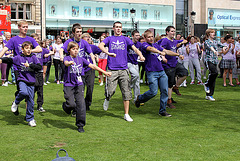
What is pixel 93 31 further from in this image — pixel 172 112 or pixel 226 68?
pixel 172 112

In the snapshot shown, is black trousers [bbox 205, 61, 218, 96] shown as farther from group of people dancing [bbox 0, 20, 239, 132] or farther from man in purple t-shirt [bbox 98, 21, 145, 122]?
man in purple t-shirt [bbox 98, 21, 145, 122]

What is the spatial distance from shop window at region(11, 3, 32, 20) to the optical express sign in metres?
32.6

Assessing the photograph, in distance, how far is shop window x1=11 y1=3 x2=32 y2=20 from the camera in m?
45.9

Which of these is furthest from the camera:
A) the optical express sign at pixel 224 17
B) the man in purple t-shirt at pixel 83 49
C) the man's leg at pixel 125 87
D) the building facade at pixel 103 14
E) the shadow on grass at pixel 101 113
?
the optical express sign at pixel 224 17

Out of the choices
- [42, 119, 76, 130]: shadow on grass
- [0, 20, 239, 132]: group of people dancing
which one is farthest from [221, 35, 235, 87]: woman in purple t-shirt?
[42, 119, 76, 130]: shadow on grass

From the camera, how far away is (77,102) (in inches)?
265

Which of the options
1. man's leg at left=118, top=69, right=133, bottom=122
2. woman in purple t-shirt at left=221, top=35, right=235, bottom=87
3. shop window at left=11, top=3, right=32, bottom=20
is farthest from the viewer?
shop window at left=11, top=3, right=32, bottom=20

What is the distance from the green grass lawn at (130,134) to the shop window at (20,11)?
38.6 meters

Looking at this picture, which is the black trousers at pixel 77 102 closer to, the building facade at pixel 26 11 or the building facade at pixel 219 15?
the building facade at pixel 26 11

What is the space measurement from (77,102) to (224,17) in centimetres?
6386

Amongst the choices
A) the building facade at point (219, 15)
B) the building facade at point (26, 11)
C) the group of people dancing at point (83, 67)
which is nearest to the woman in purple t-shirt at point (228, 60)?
the group of people dancing at point (83, 67)

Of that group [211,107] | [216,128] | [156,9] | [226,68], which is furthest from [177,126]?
[156,9]

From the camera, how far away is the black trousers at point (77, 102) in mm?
6617

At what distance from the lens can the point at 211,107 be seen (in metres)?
9.45
